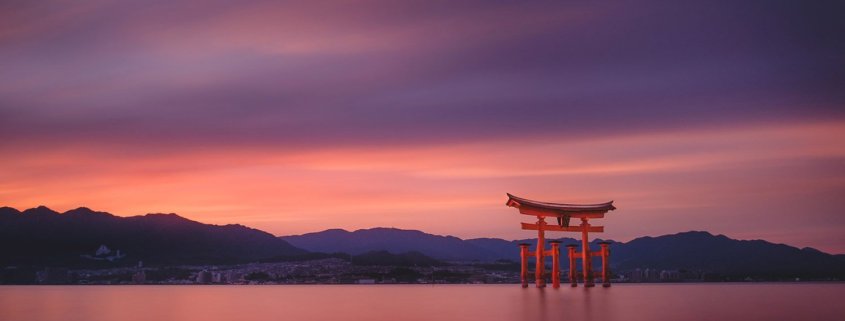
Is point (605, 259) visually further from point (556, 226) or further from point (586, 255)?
point (556, 226)

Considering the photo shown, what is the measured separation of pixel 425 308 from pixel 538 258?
25609 millimetres

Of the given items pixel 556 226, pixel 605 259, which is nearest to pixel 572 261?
pixel 605 259

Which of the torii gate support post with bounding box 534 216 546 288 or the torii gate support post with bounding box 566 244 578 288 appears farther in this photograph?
the torii gate support post with bounding box 566 244 578 288

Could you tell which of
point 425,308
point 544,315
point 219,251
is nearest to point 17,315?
point 425,308

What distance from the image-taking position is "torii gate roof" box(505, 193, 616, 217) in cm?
6241

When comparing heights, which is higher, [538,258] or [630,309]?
[538,258]

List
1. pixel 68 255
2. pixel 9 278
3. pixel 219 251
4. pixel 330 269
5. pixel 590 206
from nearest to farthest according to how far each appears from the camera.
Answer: pixel 590 206
pixel 330 269
pixel 9 278
pixel 68 255
pixel 219 251

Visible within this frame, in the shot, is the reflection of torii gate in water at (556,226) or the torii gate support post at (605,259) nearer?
the reflection of torii gate in water at (556,226)

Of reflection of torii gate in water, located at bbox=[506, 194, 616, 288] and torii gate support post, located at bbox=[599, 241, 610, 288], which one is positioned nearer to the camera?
reflection of torii gate in water, located at bbox=[506, 194, 616, 288]

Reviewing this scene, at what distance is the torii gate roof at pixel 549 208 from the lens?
A: 205ft

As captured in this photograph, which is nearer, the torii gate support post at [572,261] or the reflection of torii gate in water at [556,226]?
the reflection of torii gate in water at [556,226]

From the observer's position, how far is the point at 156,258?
17988cm

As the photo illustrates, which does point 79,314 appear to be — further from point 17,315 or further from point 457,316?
point 457,316

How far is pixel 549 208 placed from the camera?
65.6m
